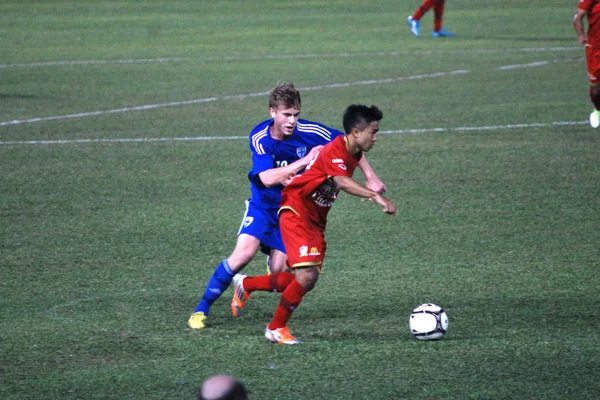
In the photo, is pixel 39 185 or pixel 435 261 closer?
pixel 435 261

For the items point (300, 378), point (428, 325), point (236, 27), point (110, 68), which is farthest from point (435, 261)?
point (236, 27)

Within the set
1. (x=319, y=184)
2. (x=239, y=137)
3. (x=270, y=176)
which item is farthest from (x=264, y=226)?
(x=239, y=137)

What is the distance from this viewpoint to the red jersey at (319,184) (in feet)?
20.0

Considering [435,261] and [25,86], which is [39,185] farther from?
[25,86]

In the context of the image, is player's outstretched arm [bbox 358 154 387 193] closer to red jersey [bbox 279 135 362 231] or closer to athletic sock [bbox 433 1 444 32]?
red jersey [bbox 279 135 362 231]

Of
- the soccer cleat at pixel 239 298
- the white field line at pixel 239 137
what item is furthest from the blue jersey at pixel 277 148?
the white field line at pixel 239 137

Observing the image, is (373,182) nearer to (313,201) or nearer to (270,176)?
(313,201)

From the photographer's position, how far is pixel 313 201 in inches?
245

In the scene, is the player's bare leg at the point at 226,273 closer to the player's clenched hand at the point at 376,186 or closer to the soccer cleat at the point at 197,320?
the soccer cleat at the point at 197,320

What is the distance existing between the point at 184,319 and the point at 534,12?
28630 millimetres

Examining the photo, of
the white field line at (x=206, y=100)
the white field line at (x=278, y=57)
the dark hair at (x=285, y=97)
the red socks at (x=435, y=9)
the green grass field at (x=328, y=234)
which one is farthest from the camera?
the red socks at (x=435, y=9)

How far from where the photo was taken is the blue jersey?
6664 mm

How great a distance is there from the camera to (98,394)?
5.32 metres

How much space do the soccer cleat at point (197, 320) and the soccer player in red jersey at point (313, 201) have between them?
55cm
